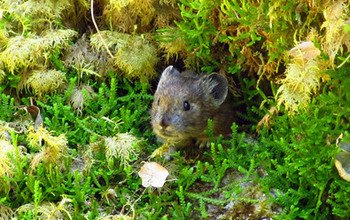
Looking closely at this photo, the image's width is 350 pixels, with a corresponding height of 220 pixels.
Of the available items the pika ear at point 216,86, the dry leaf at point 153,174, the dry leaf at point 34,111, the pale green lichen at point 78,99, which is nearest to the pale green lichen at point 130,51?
the pale green lichen at point 78,99

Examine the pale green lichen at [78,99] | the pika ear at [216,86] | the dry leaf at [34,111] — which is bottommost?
the dry leaf at [34,111]

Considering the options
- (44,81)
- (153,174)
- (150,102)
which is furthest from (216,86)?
(44,81)

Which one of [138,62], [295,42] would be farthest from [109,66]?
[295,42]

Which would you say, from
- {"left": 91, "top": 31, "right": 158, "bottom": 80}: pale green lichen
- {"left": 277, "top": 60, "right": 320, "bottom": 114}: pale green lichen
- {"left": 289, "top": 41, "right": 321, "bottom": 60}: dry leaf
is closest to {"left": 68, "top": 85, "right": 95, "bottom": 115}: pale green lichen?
{"left": 91, "top": 31, "right": 158, "bottom": 80}: pale green lichen

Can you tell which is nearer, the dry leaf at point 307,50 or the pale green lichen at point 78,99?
the dry leaf at point 307,50

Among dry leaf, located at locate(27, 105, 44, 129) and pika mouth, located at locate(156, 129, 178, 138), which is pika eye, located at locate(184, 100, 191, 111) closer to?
pika mouth, located at locate(156, 129, 178, 138)

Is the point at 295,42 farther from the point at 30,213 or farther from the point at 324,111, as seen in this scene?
the point at 30,213

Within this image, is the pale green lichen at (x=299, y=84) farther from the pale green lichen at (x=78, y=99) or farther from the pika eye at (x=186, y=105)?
the pale green lichen at (x=78, y=99)
